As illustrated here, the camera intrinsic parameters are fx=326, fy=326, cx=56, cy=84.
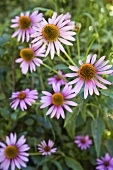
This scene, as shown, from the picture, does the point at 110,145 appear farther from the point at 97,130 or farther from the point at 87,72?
the point at 87,72

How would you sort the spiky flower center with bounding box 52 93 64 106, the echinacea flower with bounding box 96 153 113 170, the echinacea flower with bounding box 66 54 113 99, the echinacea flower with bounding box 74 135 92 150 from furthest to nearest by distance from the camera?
the echinacea flower with bounding box 74 135 92 150
the echinacea flower with bounding box 96 153 113 170
the spiky flower center with bounding box 52 93 64 106
the echinacea flower with bounding box 66 54 113 99

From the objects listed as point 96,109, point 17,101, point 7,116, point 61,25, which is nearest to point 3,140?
point 7,116

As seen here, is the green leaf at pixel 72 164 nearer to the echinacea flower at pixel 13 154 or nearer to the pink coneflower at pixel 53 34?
the echinacea flower at pixel 13 154

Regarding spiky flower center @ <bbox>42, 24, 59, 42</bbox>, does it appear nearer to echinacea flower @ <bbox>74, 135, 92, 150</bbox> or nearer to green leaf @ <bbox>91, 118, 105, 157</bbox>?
green leaf @ <bbox>91, 118, 105, 157</bbox>

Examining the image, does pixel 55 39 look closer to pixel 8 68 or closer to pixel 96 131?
pixel 96 131

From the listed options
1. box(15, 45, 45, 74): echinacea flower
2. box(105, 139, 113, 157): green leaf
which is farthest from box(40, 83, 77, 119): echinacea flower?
box(105, 139, 113, 157): green leaf
